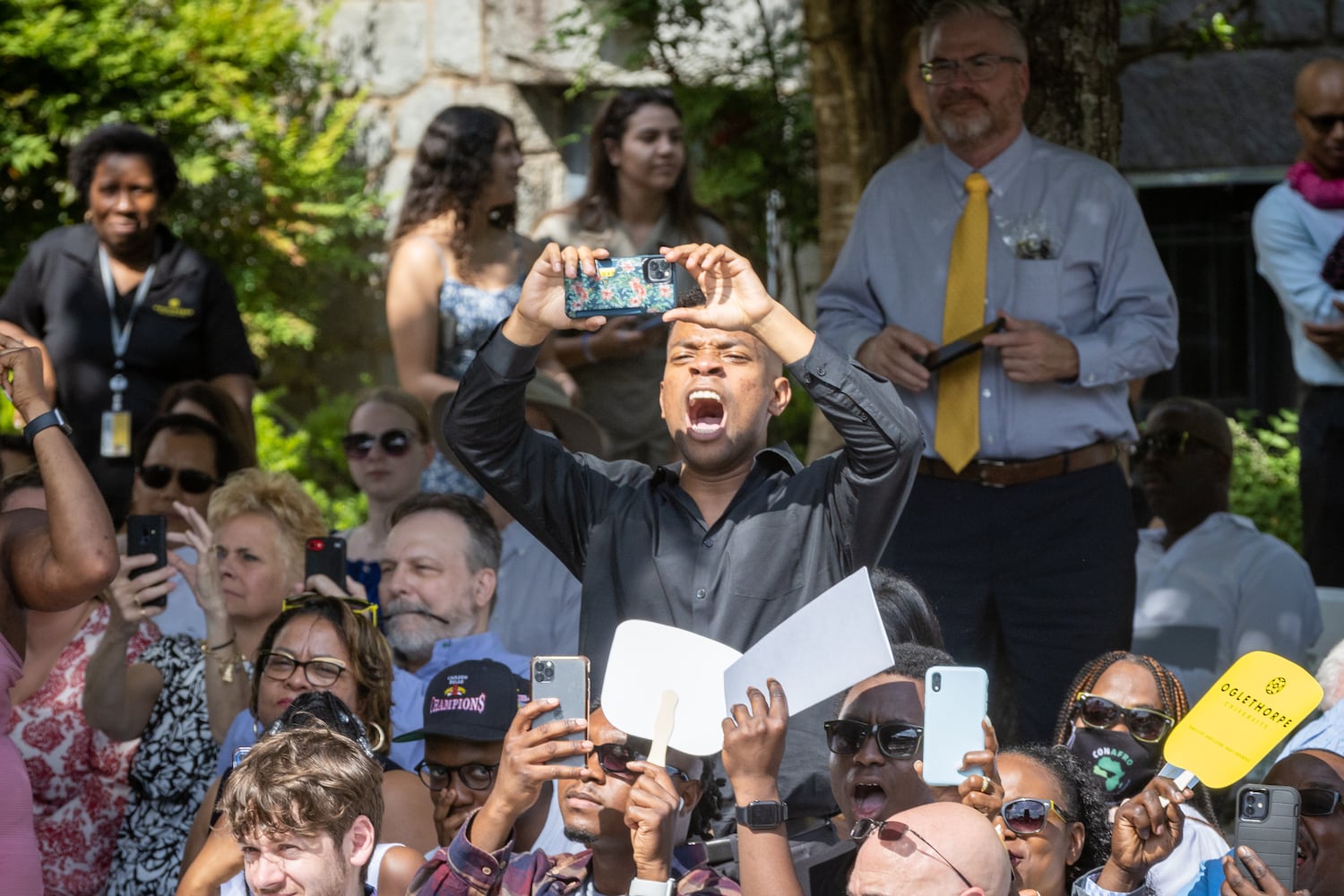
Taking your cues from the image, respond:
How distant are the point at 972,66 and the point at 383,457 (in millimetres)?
2238

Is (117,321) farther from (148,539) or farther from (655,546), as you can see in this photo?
(655,546)

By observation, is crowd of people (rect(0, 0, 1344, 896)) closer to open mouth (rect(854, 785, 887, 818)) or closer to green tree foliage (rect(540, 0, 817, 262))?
open mouth (rect(854, 785, 887, 818))

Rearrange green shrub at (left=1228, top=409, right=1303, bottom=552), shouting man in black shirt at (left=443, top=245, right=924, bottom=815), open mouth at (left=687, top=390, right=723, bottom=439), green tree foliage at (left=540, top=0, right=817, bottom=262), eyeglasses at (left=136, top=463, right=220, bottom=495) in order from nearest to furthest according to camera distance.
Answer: shouting man in black shirt at (left=443, top=245, right=924, bottom=815) < open mouth at (left=687, top=390, right=723, bottom=439) < eyeglasses at (left=136, top=463, right=220, bottom=495) < green shrub at (left=1228, top=409, right=1303, bottom=552) < green tree foliage at (left=540, top=0, right=817, bottom=262)

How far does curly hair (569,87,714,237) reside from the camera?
19.7 ft

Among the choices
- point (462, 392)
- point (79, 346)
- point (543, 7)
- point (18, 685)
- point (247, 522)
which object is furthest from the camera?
point (543, 7)

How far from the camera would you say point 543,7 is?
9.14 meters

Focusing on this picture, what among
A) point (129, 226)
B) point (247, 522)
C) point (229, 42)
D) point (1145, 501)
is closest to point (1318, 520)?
point (1145, 501)

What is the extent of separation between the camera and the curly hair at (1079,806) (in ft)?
11.4

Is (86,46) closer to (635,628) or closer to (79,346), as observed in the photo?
(79,346)

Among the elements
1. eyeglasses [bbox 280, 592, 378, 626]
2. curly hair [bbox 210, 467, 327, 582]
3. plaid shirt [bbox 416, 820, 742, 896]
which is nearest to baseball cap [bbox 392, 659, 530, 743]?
eyeglasses [bbox 280, 592, 378, 626]

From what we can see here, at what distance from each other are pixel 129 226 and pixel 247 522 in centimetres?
150

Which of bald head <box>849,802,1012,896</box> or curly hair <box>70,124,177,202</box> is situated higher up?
curly hair <box>70,124,177,202</box>

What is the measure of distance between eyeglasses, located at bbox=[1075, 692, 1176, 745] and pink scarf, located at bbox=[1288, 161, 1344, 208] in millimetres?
2611

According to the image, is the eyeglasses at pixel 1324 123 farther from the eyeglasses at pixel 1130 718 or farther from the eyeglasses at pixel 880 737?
the eyeglasses at pixel 880 737
